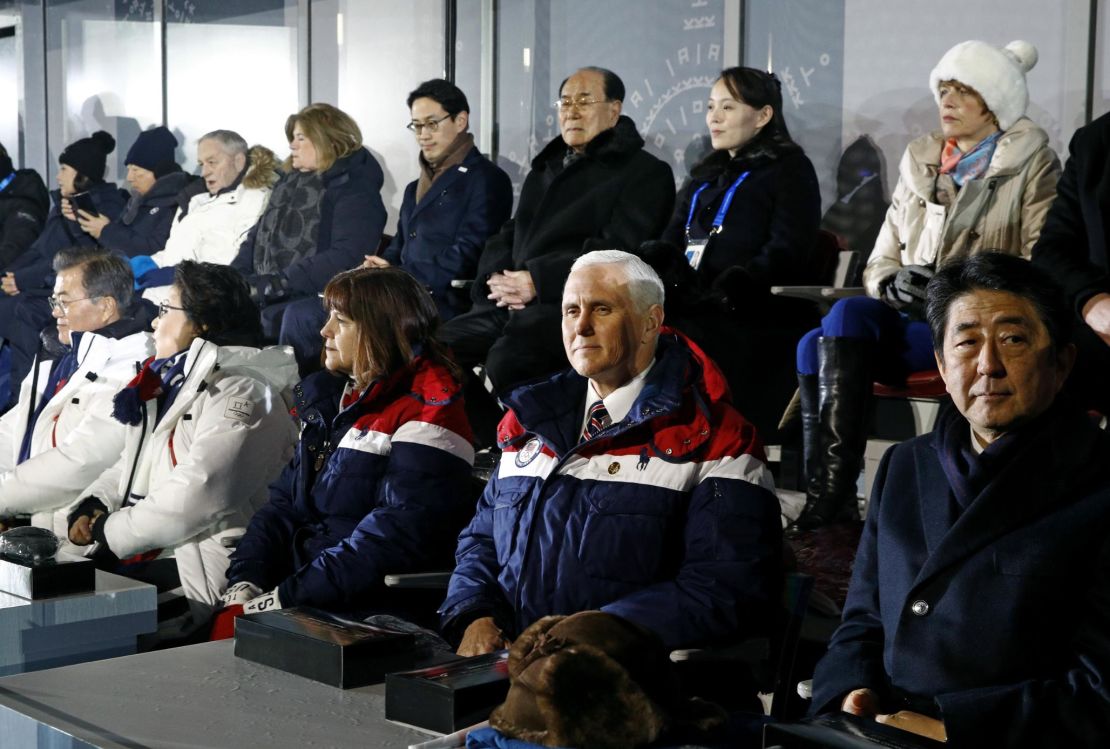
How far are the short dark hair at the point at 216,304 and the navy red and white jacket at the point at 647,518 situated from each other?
182cm

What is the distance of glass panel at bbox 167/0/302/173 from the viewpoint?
8.35 meters

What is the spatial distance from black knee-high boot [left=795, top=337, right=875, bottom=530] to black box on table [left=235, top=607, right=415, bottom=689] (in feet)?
5.12

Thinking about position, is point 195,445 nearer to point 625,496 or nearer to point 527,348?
point 527,348

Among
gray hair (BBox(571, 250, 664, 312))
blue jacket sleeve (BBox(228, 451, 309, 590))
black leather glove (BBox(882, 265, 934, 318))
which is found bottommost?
blue jacket sleeve (BBox(228, 451, 309, 590))

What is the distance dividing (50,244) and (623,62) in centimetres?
424

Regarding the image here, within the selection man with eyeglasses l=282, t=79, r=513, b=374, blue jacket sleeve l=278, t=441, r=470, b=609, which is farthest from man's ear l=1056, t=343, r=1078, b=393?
man with eyeglasses l=282, t=79, r=513, b=374

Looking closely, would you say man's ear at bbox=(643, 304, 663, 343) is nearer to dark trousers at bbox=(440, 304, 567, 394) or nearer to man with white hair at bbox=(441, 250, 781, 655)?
man with white hair at bbox=(441, 250, 781, 655)

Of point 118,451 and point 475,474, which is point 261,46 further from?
point 475,474

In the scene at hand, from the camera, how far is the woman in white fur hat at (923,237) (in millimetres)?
3459

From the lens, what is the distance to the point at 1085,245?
9.95 ft

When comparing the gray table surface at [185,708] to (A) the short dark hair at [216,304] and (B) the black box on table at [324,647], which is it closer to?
(B) the black box on table at [324,647]

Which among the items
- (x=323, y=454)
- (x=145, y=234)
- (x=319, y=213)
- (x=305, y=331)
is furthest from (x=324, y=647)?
(x=145, y=234)

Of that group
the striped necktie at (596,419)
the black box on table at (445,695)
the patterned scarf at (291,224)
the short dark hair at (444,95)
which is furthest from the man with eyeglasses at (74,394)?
the black box on table at (445,695)

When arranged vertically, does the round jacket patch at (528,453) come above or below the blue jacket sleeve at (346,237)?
below
